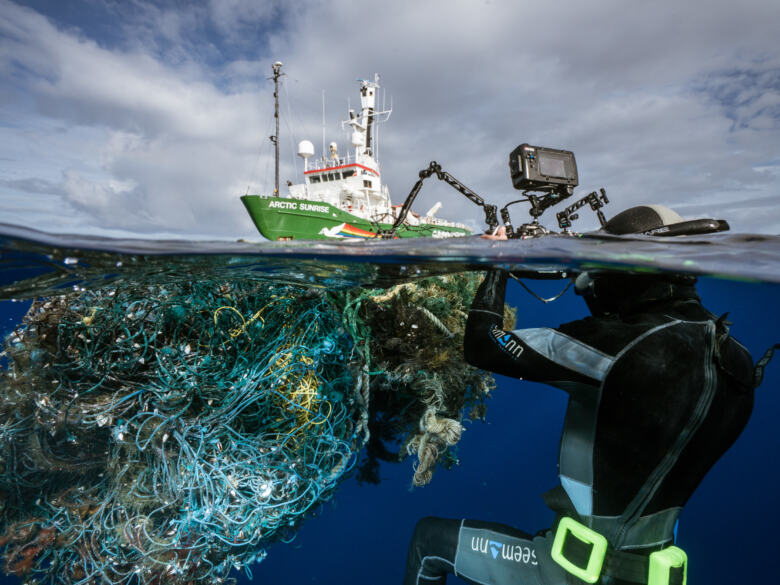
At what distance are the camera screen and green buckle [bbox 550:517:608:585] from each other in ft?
8.97

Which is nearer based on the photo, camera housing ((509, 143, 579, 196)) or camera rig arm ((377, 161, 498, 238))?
camera housing ((509, 143, 579, 196))

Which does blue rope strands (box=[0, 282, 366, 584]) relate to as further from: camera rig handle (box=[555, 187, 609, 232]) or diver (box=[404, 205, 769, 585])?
camera rig handle (box=[555, 187, 609, 232])

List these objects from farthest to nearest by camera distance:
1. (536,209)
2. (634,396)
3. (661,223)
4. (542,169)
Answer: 1. (536,209)
2. (542,169)
3. (661,223)
4. (634,396)

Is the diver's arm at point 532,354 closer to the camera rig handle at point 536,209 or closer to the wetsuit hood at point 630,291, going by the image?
the wetsuit hood at point 630,291

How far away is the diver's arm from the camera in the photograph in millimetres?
1889

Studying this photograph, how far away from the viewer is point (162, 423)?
9.14 feet

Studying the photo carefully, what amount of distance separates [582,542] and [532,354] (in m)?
1.18

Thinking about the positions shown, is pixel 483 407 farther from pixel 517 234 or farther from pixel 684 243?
pixel 684 243

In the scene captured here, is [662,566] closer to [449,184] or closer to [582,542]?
[582,542]

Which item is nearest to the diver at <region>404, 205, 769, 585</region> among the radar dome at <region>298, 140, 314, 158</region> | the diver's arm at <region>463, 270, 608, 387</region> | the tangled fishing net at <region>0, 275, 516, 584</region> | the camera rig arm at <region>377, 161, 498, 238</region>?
the diver's arm at <region>463, 270, 608, 387</region>

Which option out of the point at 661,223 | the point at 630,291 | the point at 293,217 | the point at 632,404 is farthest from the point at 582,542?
the point at 293,217

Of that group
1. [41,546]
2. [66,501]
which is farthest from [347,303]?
[41,546]

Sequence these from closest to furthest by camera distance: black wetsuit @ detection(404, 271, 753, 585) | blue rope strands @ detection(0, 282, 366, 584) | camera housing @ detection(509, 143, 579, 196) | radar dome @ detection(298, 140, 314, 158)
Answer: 1. black wetsuit @ detection(404, 271, 753, 585)
2. blue rope strands @ detection(0, 282, 366, 584)
3. camera housing @ detection(509, 143, 579, 196)
4. radar dome @ detection(298, 140, 314, 158)

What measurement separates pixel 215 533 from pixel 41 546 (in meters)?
1.59
